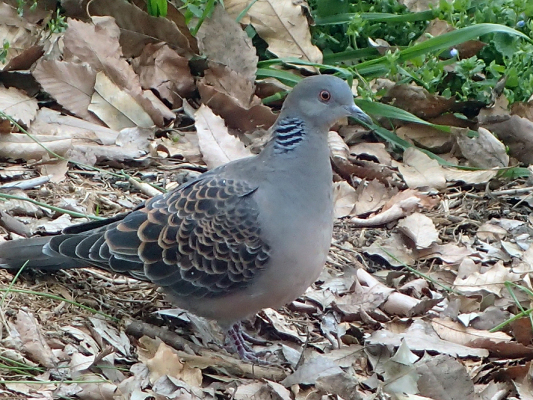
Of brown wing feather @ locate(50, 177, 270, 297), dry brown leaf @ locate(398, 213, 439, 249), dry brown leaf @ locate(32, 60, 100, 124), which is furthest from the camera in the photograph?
dry brown leaf @ locate(32, 60, 100, 124)

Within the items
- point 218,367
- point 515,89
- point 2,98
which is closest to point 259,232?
point 218,367

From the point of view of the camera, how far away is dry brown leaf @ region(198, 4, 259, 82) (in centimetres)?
604

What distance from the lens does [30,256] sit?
13.4 ft

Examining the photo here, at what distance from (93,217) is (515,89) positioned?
3.14 meters

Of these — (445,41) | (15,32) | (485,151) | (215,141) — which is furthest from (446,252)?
(15,32)

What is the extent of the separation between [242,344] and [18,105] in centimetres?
220

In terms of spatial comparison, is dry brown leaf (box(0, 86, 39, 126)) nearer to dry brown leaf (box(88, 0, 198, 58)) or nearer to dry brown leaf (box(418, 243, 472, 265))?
dry brown leaf (box(88, 0, 198, 58))

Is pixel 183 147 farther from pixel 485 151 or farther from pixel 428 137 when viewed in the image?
pixel 485 151

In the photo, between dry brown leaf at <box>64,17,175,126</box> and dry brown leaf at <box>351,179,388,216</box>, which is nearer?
dry brown leaf at <box>351,179,388,216</box>

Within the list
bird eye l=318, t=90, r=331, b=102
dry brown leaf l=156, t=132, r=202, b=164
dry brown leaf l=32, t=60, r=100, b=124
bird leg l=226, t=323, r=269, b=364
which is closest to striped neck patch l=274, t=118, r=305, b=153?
bird eye l=318, t=90, r=331, b=102

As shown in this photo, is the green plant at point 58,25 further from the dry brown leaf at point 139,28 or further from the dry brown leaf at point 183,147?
the dry brown leaf at point 183,147

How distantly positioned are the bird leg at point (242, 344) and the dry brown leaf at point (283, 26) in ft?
8.72

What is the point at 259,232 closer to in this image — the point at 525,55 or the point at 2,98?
the point at 2,98

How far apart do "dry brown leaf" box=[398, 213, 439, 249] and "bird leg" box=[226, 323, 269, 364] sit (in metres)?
1.15
